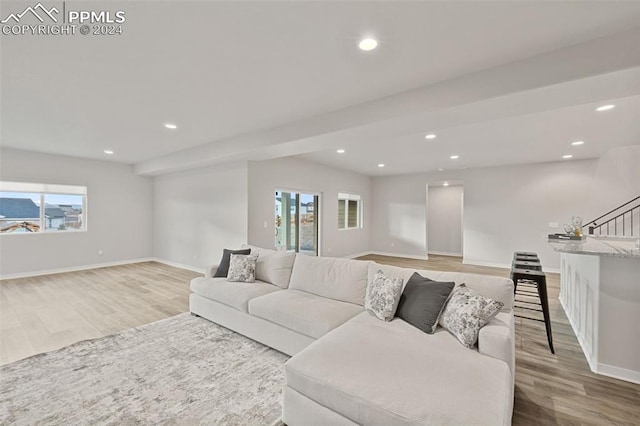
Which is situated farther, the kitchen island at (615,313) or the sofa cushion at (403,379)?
the kitchen island at (615,313)

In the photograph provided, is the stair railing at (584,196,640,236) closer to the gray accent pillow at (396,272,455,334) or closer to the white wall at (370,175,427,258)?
the white wall at (370,175,427,258)

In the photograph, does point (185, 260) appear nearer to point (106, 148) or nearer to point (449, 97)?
point (106, 148)

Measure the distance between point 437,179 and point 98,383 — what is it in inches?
318

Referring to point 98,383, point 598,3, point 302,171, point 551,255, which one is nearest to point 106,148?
point 302,171

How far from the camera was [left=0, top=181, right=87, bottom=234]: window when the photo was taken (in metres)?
5.48

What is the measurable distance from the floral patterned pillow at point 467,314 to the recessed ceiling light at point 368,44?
6.84 feet

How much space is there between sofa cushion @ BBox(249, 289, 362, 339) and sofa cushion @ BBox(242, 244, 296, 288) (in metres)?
0.40

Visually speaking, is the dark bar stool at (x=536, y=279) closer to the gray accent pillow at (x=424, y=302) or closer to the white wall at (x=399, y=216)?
the gray accent pillow at (x=424, y=302)

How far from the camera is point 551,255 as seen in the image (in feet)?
20.7

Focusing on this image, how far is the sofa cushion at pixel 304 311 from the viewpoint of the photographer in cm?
Answer: 234

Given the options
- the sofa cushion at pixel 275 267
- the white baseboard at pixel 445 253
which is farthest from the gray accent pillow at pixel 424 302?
the white baseboard at pixel 445 253

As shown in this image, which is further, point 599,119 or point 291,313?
point 599,119

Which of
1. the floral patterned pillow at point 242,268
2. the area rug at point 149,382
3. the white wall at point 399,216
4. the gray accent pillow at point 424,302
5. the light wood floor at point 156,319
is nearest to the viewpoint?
the area rug at point 149,382
